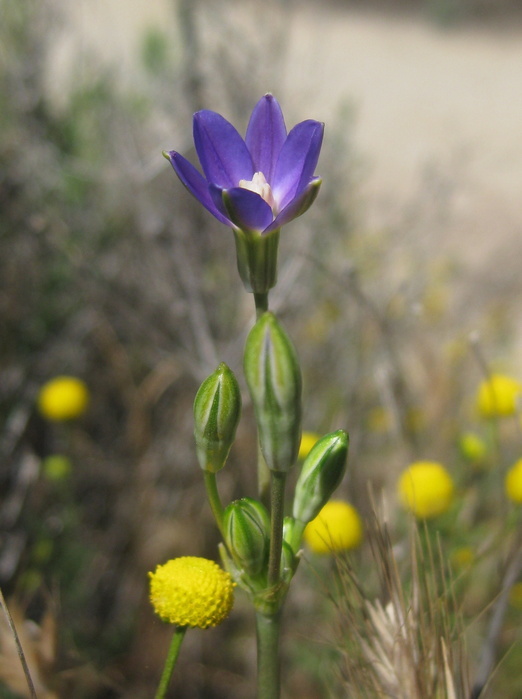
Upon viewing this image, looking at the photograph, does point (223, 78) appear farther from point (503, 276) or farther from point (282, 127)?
point (503, 276)

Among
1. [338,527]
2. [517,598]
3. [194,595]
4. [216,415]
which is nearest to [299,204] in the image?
[216,415]

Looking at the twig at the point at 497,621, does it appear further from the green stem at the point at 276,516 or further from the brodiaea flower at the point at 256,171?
the brodiaea flower at the point at 256,171

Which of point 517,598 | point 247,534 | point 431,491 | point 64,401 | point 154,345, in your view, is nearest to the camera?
point 247,534

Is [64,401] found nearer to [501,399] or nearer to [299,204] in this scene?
[501,399]

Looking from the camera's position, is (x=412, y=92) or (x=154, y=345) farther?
(x=412, y=92)

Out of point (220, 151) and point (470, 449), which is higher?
point (220, 151)
